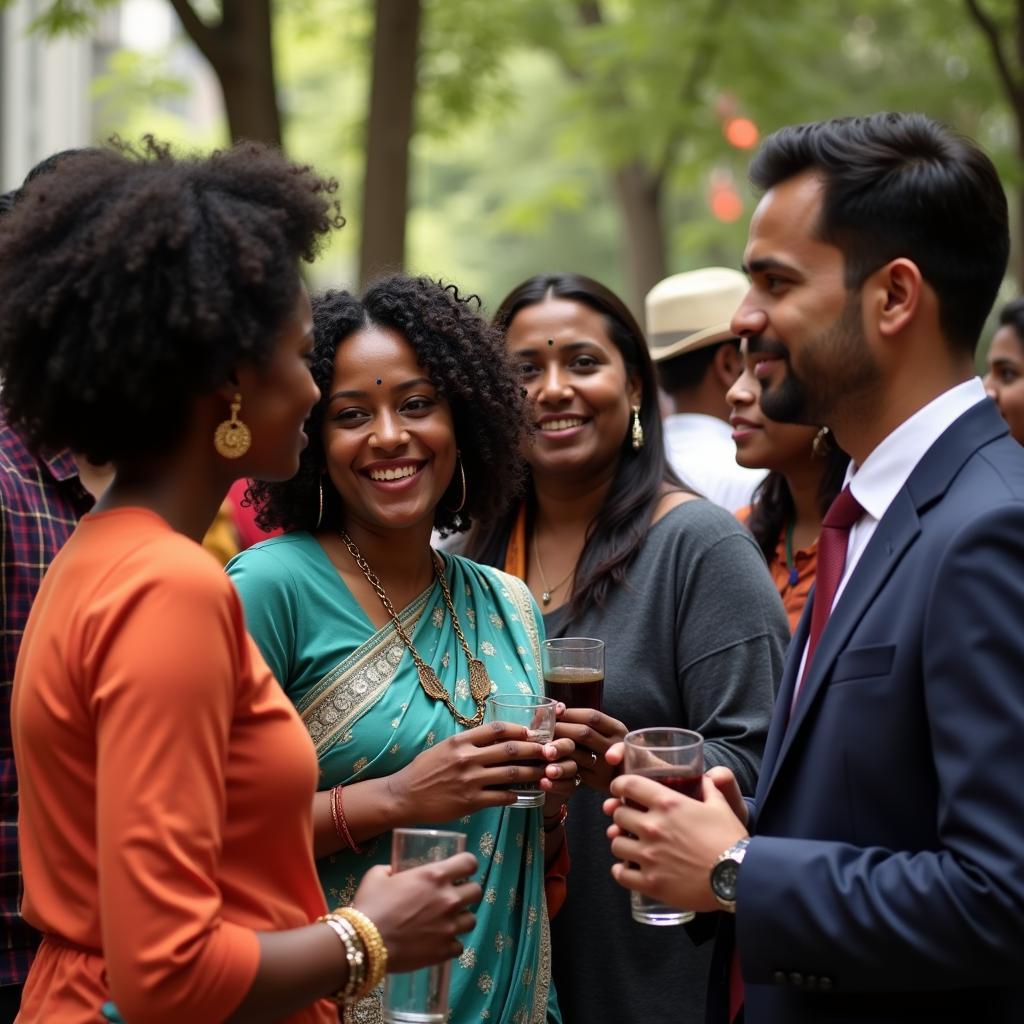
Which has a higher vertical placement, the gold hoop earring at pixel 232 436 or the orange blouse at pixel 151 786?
the gold hoop earring at pixel 232 436

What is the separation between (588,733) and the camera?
323 cm

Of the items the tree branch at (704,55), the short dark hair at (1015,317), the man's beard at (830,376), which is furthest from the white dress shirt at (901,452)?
the tree branch at (704,55)

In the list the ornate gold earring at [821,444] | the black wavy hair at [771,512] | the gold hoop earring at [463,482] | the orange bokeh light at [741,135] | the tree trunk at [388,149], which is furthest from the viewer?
the orange bokeh light at [741,135]

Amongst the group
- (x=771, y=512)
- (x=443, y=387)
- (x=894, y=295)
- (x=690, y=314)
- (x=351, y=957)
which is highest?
(x=690, y=314)

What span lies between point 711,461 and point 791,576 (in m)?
1.12

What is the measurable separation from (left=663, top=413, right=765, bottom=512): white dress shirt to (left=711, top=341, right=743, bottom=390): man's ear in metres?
0.19

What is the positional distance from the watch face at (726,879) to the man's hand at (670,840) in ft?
0.05

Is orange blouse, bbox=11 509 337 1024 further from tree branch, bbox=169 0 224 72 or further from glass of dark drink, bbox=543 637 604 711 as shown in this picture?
tree branch, bbox=169 0 224 72

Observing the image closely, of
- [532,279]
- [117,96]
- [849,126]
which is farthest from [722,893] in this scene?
[117,96]

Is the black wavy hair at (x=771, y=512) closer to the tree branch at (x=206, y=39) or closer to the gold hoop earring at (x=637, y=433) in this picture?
the gold hoop earring at (x=637, y=433)

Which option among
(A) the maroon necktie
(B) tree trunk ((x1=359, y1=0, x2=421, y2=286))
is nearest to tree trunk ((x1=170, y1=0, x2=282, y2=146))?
(B) tree trunk ((x1=359, y1=0, x2=421, y2=286))

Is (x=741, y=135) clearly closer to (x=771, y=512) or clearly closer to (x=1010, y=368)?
(x=1010, y=368)

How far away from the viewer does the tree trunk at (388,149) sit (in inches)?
357

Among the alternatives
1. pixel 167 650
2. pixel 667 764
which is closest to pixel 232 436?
pixel 167 650
